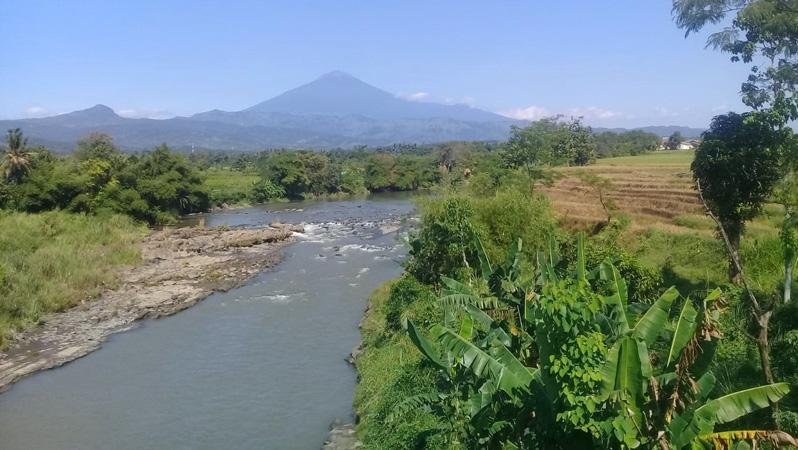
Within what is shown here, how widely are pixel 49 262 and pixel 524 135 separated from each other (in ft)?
81.7

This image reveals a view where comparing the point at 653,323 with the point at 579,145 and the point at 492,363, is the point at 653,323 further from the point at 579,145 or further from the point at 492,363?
the point at 579,145

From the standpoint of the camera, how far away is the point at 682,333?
6.00 metres

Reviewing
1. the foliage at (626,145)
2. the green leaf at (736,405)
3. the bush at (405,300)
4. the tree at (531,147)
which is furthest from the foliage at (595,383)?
the foliage at (626,145)

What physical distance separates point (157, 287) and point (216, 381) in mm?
11586

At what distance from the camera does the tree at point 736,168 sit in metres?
12.5

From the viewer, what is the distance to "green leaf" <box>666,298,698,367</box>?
5.93m

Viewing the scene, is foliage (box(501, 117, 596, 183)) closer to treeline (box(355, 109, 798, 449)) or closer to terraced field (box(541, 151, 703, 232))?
terraced field (box(541, 151, 703, 232))

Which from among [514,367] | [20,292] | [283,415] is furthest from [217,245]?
[514,367]

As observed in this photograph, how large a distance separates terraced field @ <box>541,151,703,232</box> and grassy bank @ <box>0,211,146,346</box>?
65.8 feet

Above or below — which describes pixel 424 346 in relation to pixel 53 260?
above

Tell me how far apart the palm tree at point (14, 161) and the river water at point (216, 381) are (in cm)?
2315

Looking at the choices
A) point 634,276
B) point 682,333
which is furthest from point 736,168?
point 682,333

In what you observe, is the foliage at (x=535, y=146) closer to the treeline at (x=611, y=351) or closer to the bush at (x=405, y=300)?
the bush at (x=405, y=300)

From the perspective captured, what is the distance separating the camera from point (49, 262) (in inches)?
986
